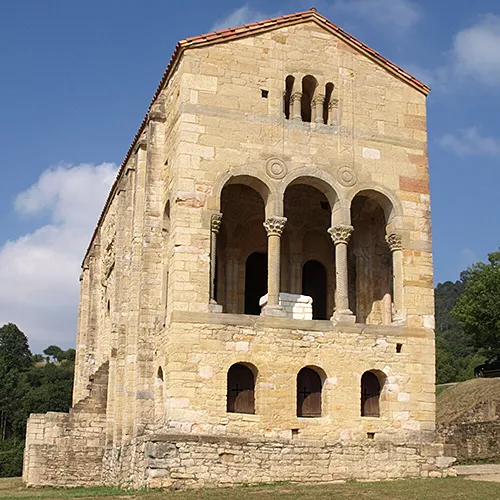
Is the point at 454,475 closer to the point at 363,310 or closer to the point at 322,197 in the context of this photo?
the point at 363,310

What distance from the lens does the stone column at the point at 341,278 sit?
2127 centimetres

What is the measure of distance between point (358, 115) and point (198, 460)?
10.5 meters

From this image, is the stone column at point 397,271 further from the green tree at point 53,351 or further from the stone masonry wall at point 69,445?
the green tree at point 53,351

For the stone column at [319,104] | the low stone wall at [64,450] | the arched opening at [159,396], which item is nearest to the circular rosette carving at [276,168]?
the stone column at [319,104]

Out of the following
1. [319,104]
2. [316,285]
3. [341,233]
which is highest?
[319,104]

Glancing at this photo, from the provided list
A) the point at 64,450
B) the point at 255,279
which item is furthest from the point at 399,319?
the point at 64,450

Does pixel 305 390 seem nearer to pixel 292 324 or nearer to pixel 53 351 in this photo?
pixel 292 324

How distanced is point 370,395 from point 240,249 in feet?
23.2

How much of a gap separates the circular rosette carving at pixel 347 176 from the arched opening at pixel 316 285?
500 centimetres

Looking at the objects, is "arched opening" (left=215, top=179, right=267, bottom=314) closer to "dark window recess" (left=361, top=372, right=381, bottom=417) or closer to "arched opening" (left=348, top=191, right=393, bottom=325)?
"arched opening" (left=348, top=191, right=393, bottom=325)

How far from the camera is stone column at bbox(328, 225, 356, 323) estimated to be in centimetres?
2127

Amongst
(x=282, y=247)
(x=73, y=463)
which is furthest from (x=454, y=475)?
(x=73, y=463)

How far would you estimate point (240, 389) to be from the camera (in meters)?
20.6

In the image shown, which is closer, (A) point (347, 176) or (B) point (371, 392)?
(B) point (371, 392)
